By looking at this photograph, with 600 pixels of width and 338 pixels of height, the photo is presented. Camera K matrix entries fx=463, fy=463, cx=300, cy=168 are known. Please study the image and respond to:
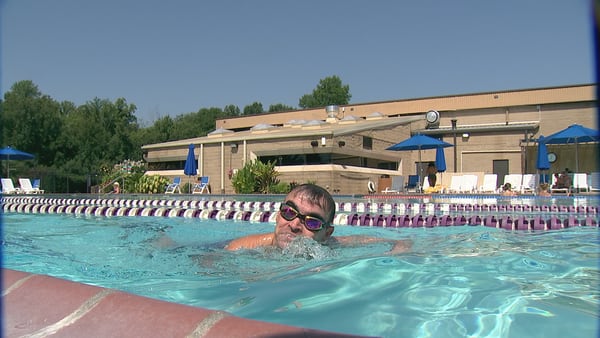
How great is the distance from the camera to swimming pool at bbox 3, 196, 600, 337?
199cm

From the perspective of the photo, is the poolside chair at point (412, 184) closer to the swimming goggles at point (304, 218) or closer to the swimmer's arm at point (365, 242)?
the swimmer's arm at point (365, 242)

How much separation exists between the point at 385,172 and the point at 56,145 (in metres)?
26.3

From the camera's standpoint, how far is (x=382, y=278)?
2.73 meters

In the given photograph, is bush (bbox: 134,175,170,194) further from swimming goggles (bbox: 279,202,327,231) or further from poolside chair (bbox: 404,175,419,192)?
swimming goggles (bbox: 279,202,327,231)

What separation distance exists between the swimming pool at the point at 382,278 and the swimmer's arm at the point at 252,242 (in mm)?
125

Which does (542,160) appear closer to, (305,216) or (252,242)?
(252,242)

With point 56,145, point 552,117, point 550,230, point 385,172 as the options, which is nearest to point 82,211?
point 550,230

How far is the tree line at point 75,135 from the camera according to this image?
2837 cm

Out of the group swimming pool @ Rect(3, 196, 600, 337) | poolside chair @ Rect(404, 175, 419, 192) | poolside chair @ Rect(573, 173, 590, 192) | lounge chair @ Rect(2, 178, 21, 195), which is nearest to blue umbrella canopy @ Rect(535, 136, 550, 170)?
poolside chair @ Rect(573, 173, 590, 192)

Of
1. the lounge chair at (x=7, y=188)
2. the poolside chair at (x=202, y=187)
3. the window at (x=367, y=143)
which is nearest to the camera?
the lounge chair at (x=7, y=188)

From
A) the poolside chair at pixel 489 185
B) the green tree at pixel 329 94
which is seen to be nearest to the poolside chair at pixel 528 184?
the poolside chair at pixel 489 185

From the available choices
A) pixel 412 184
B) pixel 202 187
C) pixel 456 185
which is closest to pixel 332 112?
pixel 202 187

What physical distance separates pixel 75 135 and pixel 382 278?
39845 mm

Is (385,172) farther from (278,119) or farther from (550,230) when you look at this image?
(550,230)
